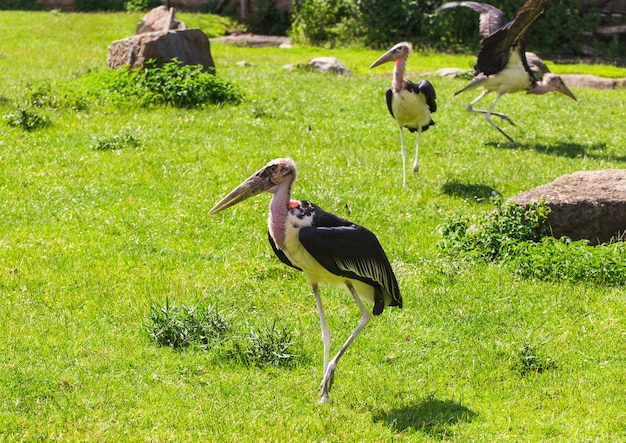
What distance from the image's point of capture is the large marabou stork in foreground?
5.72 meters

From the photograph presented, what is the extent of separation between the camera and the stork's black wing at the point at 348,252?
5688mm

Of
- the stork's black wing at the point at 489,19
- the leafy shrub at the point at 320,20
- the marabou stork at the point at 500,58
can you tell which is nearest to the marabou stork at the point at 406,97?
the marabou stork at the point at 500,58

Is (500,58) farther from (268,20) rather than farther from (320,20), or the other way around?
(268,20)

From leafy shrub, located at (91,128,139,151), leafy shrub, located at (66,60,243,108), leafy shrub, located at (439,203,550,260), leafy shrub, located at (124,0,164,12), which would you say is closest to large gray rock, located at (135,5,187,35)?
leafy shrub, located at (66,60,243,108)

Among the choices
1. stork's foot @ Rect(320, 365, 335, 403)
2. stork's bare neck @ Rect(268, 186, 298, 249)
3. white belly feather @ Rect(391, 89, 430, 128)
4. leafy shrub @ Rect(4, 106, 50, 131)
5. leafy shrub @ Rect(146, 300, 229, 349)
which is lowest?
leafy shrub @ Rect(4, 106, 50, 131)

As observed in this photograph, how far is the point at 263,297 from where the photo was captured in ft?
25.5

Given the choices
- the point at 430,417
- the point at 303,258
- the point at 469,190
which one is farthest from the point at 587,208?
the point at 303,258

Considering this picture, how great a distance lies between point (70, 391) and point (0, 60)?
667 inches

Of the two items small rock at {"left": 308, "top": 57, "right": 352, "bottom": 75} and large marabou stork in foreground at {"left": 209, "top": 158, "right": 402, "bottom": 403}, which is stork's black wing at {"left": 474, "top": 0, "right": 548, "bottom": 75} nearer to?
small rock at {"left": 308, "top": 57, "right": 352, "bottom": 75}

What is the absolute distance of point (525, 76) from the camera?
14.9 metres

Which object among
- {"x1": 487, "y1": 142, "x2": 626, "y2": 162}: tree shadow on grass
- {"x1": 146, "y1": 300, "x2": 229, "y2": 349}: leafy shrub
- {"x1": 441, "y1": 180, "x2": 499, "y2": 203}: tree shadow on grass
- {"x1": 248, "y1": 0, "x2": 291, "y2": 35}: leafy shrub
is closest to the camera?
{"x1": 146, "y1": 300, "x2": 229, "y2": 349}: leafy shrub

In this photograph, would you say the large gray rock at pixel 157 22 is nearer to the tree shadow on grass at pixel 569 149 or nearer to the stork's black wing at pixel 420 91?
the tree shadow on grass at pixel 569 149

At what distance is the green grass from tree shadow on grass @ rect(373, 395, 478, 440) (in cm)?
2

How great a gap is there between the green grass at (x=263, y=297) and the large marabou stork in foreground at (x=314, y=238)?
0.74 meters
